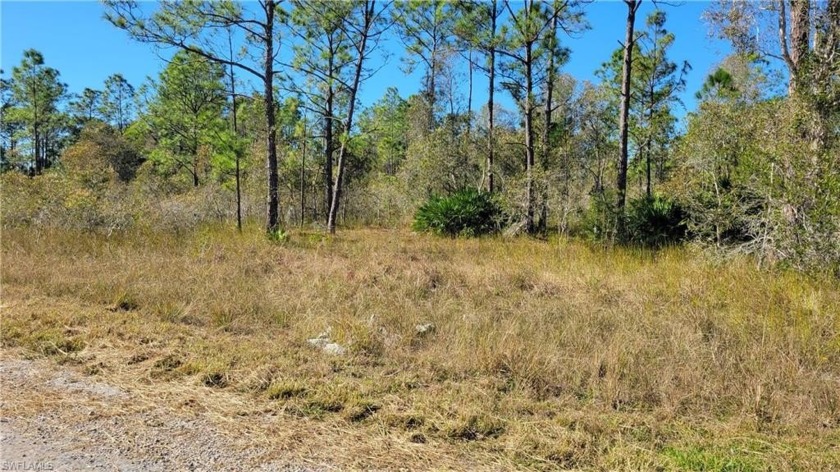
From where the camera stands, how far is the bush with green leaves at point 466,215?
42.9ft

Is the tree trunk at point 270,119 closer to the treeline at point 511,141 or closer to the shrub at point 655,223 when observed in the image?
the treeline at point 511,141

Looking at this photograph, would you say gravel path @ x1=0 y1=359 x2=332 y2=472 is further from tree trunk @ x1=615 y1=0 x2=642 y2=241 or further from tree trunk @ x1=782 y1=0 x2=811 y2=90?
tree trunk @ x1=615 y1=0 x2=642 y2=241

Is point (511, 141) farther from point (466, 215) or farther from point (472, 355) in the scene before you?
point (472, 355)

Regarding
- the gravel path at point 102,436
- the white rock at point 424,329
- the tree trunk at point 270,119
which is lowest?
the gravel path at point 102,436

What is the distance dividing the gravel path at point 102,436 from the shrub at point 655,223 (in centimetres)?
1045

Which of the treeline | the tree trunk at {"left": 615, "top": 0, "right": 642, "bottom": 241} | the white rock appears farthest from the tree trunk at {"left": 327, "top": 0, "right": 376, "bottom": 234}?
the white rock

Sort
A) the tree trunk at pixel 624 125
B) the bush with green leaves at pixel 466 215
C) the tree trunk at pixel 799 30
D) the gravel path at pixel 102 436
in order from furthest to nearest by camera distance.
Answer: the bush with green leaves at pixel 466 215
the tree trunk at pixel 624 125
the tree trunk at pixel 799 30
the gravel path at pixel 102 436

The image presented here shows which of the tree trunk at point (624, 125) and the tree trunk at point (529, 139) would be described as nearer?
the tree trunk at point (624, 125)

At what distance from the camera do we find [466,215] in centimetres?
1308

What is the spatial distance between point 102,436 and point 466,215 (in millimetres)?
11225

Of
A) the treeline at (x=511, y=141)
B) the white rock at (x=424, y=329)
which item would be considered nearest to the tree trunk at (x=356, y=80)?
the treeline at (x=511, y=141)

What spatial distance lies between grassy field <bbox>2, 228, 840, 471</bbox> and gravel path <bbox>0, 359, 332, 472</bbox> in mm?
156

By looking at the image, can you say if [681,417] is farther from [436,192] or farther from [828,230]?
[436,192]

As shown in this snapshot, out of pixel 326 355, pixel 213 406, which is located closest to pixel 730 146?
pixel 326 355
